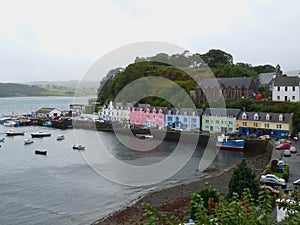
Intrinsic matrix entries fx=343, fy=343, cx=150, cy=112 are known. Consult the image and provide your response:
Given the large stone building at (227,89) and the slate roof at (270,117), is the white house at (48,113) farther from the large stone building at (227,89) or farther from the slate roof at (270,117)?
the slate roof at (270,117)

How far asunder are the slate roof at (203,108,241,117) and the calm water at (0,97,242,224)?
4826 mm

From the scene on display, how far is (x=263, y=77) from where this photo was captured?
33.4 meters

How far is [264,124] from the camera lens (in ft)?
72.8

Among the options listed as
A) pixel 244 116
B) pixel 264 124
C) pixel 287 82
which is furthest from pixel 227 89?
pixel 264 124

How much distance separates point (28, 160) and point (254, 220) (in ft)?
52.9

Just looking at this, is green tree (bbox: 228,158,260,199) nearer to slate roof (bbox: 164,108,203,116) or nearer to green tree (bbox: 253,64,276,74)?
slate roof (bbox: 164,108,203,116)

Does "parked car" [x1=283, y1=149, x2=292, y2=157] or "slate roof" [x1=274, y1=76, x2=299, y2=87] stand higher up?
"slate roof" [x1=274, y1=76, x2=299, y2=87]

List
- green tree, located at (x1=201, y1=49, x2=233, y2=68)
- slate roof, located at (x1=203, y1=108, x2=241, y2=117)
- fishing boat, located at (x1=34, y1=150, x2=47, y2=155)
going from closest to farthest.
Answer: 1. fishing boat, located at (x1=34, y1=150, x2=47, y2=155)
2. slate roof, located at (x1=203, y1=108, x2=241, y2=117)
3. green tree, located at (x1=201, y1=49, x2=233, y2=68)

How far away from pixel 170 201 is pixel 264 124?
1332cm

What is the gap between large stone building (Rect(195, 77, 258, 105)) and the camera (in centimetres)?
2878

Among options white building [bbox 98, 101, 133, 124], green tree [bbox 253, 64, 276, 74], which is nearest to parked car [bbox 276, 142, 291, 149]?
white building [bbox 98, 101, 133, 124]

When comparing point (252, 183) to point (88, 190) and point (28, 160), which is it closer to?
point (88, 190)

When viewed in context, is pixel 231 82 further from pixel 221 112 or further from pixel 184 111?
pixel 221 112

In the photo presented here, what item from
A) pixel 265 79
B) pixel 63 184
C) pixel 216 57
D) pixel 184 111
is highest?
pixel 216 57
